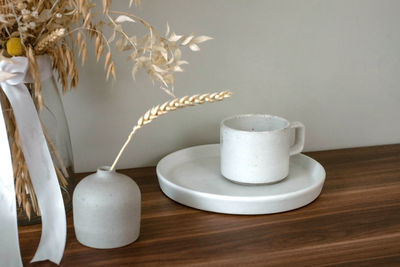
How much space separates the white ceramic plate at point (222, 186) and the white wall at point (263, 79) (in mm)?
54

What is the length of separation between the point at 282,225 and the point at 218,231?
10 centimetres

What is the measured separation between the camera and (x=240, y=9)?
103 cm

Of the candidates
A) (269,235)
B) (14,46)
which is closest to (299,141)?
(269,235)

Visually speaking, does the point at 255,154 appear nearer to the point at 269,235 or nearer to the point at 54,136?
the point at 269,235

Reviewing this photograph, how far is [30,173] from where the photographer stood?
0.75m

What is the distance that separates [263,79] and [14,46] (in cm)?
52

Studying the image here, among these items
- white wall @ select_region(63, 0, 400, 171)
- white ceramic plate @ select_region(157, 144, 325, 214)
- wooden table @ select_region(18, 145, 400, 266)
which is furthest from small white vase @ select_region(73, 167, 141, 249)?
white wall @ select_region(63, 0, 400, 171)

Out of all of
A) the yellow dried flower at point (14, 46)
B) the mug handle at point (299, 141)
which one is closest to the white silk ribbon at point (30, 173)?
the yellow dried flower at point (14, 46)

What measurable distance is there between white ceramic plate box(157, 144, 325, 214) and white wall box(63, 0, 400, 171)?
0.05 meters

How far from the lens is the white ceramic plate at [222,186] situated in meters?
0.85

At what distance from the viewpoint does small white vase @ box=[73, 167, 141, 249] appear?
73 centimetres

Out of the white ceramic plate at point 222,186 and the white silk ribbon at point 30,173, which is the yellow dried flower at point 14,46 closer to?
the white silk ribbon at point 30,173


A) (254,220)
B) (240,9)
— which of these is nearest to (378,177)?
(254,220)

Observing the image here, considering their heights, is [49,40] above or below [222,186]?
above
